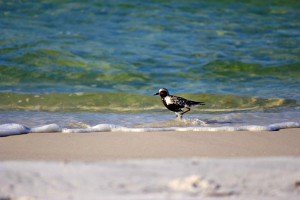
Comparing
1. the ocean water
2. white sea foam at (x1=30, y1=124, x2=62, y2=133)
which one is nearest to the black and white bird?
the ocean water

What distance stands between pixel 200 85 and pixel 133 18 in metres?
4.56

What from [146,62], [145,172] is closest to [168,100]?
[145,172]

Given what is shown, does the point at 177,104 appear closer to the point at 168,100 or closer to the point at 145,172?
the point at 168,100

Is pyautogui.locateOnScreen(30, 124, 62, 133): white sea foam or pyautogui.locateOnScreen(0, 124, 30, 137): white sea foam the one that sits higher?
pyautogui.locateOnScreen(0, 124, 30, 137): white sea foam

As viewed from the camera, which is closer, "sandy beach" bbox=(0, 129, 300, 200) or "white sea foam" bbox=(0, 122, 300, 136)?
"sandy beach" bbox=(0, 129, 300, 200)

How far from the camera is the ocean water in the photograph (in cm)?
793

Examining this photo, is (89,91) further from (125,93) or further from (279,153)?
(279,153)

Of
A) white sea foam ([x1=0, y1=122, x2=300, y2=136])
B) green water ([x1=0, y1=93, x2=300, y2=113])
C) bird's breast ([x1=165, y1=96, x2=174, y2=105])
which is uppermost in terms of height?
bird's breast ([x1=165, y1=96, x2=174, y2=105])

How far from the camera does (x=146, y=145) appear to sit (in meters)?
5.63

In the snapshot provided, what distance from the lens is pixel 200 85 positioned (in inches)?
401

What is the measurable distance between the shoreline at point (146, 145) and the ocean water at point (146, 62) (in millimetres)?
379

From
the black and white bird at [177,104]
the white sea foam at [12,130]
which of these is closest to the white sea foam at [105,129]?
the white sea foam at [12,130]

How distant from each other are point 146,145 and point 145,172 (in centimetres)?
140

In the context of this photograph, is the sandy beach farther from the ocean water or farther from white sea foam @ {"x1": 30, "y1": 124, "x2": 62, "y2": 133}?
the ocean water
